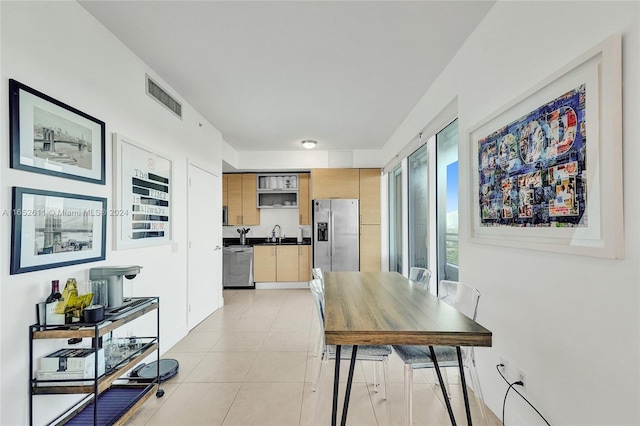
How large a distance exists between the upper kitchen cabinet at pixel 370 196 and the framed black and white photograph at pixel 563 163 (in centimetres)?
398

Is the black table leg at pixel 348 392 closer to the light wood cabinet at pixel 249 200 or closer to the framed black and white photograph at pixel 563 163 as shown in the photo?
the framed black and white photograph at pixel 563 163

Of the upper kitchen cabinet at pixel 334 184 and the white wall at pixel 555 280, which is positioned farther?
the upper kitchen cabinet at pixel 334 184

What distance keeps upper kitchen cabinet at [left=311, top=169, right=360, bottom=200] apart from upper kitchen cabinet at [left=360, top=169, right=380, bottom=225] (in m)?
0.12

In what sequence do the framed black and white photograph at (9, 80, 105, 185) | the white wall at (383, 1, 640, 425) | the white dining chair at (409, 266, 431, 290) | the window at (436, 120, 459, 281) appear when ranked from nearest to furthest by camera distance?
the white wall at (383, 1, 640, 425) → the framed black and white photograph at (9, 80, 105, 185) → the white dining chair at (409, 266, 431, 290) → the window at (436, 120, 459, 281)

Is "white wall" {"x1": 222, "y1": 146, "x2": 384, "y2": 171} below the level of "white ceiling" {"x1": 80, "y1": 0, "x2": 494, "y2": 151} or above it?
below

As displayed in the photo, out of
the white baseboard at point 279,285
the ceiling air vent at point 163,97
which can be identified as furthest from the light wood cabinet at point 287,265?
the ceiling air vent at point 163,97

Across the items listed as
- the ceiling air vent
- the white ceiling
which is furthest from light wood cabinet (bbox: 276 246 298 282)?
the ceiling air vent

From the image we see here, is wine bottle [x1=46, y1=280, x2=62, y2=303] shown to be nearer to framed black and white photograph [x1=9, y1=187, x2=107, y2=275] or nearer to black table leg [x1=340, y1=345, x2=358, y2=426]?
framed black and white photograph [x1=9, y1=187, x2=107, y2=275]

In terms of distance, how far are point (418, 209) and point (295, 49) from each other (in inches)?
103

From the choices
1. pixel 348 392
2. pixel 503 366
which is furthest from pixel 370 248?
pixel 348 392

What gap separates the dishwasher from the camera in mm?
6293

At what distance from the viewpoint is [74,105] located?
200 centimetres

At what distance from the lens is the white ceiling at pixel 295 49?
2078 millimetres

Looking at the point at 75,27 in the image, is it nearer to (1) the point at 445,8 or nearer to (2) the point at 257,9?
(2) the point at 257,9
